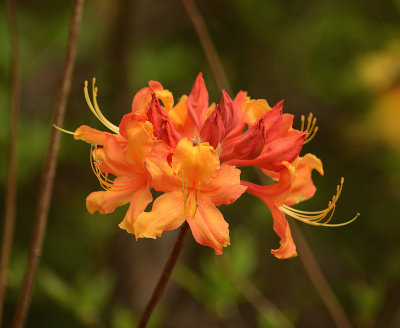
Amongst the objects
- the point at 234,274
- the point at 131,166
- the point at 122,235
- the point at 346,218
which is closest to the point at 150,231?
the point at 131,166

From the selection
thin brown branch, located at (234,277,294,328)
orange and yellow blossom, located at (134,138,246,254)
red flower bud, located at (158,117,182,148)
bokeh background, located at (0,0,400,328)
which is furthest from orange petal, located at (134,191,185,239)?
bokeh background, located at (0,0,400,328)

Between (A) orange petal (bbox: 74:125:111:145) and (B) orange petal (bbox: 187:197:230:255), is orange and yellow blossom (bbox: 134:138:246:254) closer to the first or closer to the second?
Answer: (B) orange petal (bbox: 187:197:230:255)

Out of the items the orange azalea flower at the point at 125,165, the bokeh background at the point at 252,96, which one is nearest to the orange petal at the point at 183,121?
the orange azalea flower at the point at 125,165

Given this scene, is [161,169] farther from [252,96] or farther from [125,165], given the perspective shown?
[252,96]

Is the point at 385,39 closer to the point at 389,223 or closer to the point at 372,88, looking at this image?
the point at 372,88

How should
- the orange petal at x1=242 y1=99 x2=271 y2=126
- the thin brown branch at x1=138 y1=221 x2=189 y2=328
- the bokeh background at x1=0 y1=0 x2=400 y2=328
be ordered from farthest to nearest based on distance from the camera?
the bokeh background at x1=0 y1=0 x2=400 y2=328 < the orange petal at x1=242 y1=99 x2=271 y2=126 < the thin brown branch at x1=138 y1=221 x2=189 y2=328

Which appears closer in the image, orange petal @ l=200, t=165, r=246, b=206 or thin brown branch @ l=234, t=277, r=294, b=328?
orange petal @ l=200, t=165, r=246, b=206

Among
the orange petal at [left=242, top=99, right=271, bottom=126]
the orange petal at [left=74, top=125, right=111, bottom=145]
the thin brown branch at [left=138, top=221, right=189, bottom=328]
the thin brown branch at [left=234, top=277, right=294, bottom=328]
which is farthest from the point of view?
the thin brown branch at [left=234, top=277, right=294, bottom=328]
